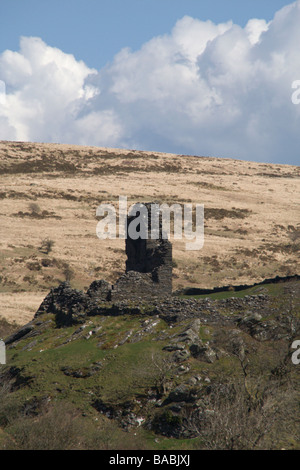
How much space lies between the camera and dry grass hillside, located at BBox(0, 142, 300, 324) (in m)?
53.9

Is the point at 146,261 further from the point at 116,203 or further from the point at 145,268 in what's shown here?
the point at 116,203

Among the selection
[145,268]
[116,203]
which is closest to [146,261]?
[145,268]

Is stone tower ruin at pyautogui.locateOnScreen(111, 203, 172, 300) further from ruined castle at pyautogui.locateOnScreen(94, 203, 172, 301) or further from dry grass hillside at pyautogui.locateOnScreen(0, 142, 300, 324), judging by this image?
dry grass hillside at pyautogui.locateOnScreen(0, 142, 300, 324)

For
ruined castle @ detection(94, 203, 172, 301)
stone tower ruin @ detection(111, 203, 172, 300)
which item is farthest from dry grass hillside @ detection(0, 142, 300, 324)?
ruined castle @ detection(94, 203, 172, 301)

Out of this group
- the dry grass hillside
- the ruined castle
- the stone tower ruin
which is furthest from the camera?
the dry grass hillside

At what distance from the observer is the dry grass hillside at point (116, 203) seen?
177 ft

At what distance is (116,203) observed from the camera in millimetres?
81875

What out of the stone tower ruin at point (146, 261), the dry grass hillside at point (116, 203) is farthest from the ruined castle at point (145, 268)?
the dry grass hillside at point (116, 203)

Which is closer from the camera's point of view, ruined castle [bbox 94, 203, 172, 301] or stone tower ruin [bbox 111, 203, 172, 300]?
ruined castle [bbox 94, 203, 172, 301]

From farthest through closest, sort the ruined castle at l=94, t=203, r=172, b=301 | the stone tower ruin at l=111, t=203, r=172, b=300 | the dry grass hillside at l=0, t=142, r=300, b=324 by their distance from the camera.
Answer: the dry grass hillside at l=0, t=142, r=300, b=324 < the stone tower ruin at l=111, t=203, r=172, b=300 < the ruined castle at l=94, t=203, r=172, b=301

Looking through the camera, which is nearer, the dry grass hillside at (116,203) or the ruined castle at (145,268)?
the ruined castle at (145,268)

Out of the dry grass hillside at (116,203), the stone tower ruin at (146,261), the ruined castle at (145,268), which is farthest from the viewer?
the dry grass hillside at (116,203)

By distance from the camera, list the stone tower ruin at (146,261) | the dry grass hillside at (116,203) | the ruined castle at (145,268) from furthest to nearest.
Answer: the dry grass hillside at (116,203), the stone tower ruin at (146,261), the ruined castle at (145,268)

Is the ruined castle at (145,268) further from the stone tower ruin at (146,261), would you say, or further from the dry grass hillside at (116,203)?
the dry grass hillside at (116,203)
